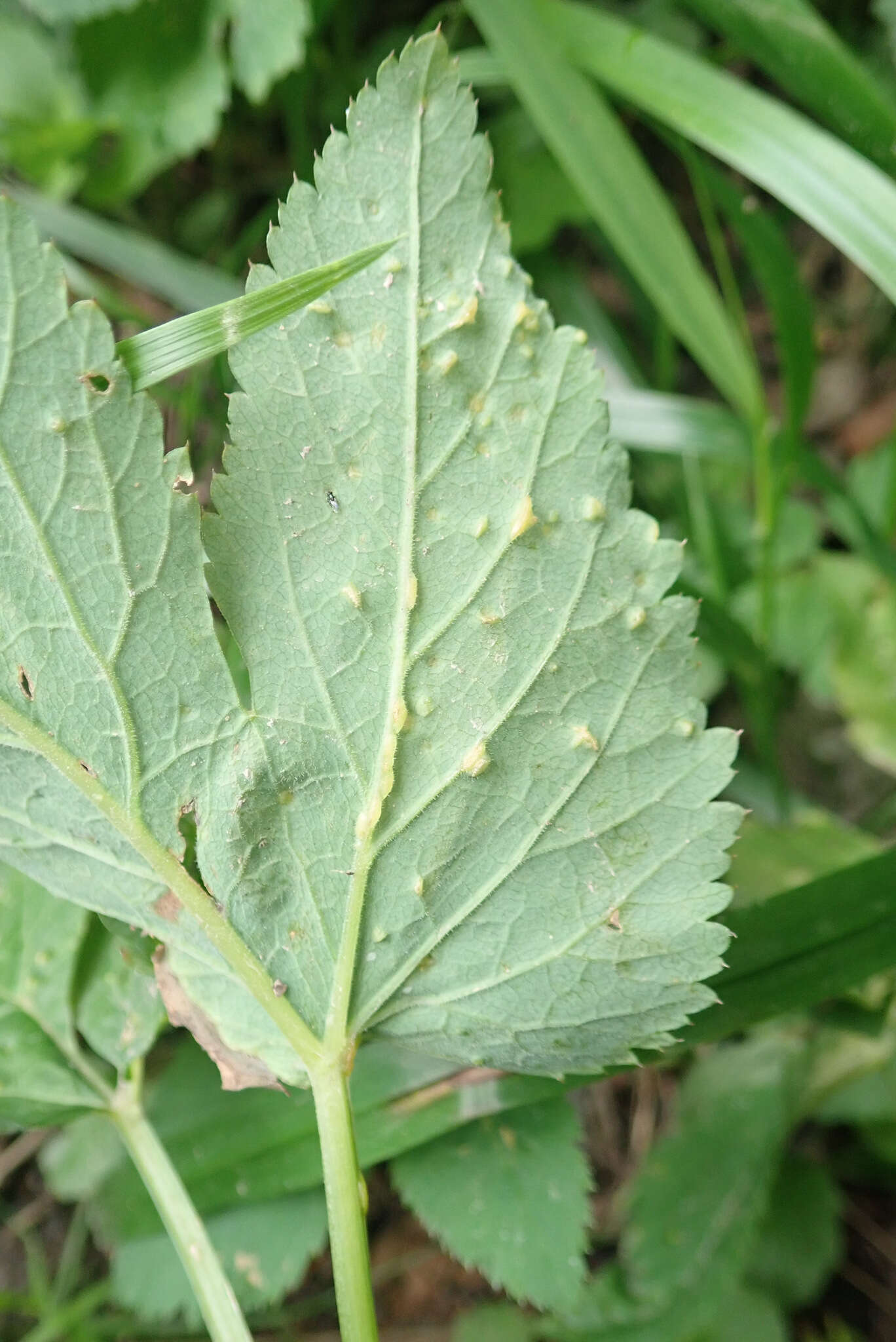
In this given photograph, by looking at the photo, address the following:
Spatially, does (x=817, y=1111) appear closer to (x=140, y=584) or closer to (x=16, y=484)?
(x=140, y=584)

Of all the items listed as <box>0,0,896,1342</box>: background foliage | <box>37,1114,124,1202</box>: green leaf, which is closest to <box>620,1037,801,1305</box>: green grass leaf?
<box>0,0,896,1342</box>: background foliage

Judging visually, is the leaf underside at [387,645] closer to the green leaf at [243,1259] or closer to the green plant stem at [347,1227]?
the green plant stem at [347,1227]

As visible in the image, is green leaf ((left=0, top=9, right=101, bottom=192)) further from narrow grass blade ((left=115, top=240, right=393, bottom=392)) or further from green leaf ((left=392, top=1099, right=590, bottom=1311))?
green leaf ((left=392, top=1099, right=590, bottom=1311))

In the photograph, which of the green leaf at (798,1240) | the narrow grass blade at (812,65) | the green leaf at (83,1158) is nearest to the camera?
the narrow grass blade at (812,65)

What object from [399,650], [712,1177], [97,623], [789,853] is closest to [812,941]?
[789,853]

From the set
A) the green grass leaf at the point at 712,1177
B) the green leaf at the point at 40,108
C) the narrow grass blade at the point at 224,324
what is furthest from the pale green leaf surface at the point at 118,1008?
the green leaf at the point at 40,108

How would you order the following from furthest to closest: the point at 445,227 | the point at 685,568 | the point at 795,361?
the point at 685,568, the point at 795,361, the point at 445,227

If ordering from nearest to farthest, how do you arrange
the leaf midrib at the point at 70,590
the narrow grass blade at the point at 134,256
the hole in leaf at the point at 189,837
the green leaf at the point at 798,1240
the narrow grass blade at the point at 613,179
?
the leaf midrib at the point at 70,590 → the hole in leaf at the point at 189,837 → the narrow grass blade at the point at 613,179 → the green leaf at the point at 798,1240 → the narrow grass blade at the point at 134,256

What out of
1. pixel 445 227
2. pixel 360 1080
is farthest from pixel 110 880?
pixel 445 227
